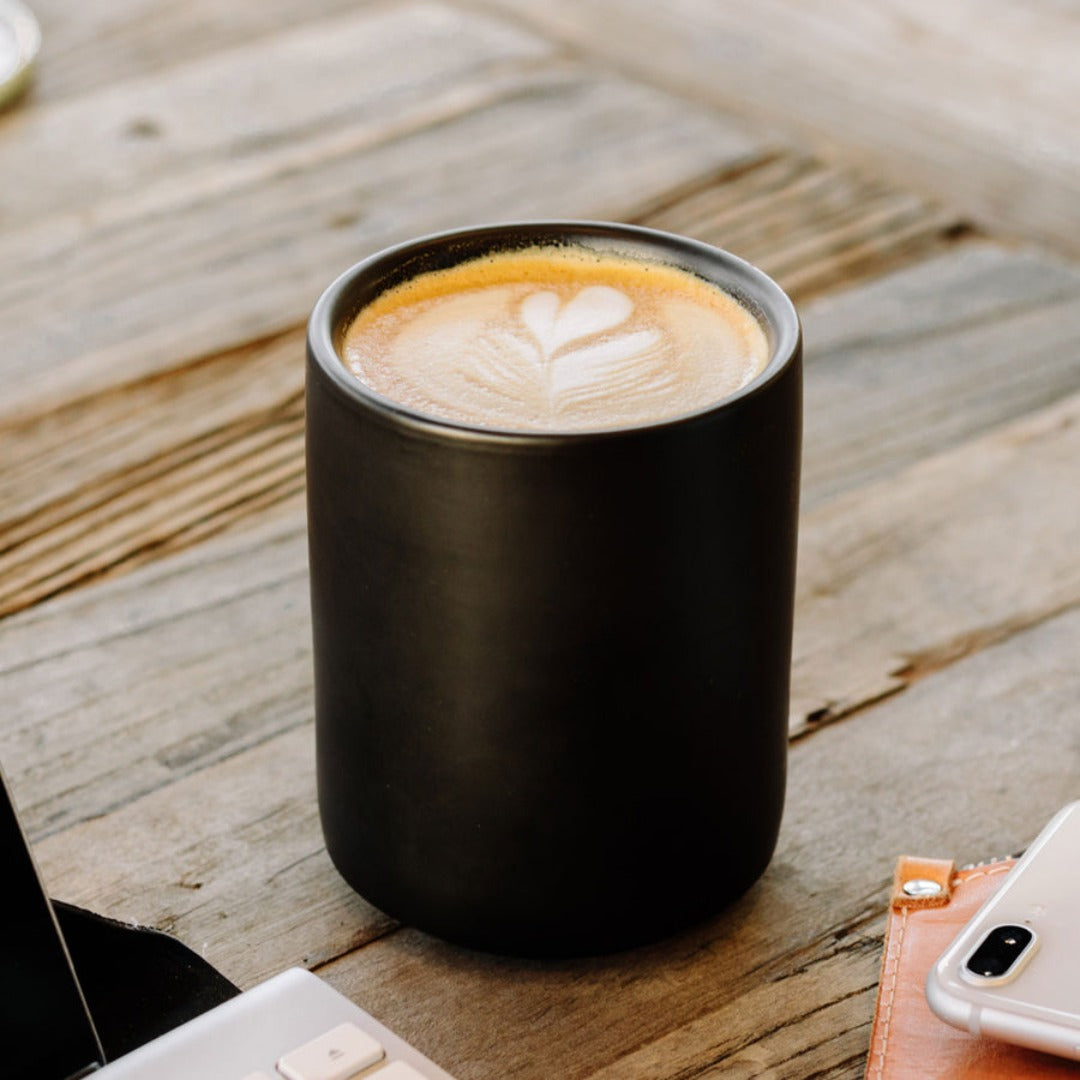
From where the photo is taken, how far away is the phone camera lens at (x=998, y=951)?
46 cm

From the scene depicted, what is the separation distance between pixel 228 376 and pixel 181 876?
1.19 feet

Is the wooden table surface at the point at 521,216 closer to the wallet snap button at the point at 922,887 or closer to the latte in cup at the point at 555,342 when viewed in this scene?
the wallet snap button at the point at 922,887

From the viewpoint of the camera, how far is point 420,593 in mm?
460

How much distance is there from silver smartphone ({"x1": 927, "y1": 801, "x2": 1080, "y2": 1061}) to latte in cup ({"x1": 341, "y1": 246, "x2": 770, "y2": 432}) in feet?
0.55

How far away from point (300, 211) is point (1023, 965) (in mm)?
700

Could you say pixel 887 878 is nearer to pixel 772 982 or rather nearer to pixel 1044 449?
pixel 772 982

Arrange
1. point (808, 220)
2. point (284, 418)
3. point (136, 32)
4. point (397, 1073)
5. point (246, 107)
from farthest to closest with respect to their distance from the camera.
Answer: point (136, 32)
point (246, 107)
point (808, 220)
point (284, 418)
point (397, 1073)

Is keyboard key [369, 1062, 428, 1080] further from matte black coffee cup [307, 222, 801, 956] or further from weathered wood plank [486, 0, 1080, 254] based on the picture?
weathered wood plank [486, 0, 1080, 254]

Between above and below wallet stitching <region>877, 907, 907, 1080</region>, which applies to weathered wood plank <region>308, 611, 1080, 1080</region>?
below

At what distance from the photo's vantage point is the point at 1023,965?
46 centimetres

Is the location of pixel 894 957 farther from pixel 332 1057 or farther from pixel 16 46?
pixel 16 46

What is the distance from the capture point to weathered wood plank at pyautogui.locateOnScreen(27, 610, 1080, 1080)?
1.62 feet

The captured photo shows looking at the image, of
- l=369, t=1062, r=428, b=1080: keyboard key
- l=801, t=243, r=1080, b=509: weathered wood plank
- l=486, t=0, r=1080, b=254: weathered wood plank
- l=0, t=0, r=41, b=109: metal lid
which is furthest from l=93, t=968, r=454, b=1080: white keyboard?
l=0, t=0, r=41, b=109: metal lid

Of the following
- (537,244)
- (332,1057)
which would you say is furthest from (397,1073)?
(537,244)
